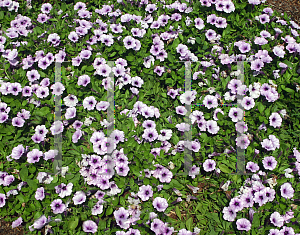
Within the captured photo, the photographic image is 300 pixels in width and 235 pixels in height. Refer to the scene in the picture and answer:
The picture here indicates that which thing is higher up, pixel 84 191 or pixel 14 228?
pixel 84 191

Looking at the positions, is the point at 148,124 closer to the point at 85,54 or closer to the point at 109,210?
the point at 109,210

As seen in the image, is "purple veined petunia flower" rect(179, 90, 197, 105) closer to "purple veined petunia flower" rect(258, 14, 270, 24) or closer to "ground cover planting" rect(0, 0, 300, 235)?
"ground cover planting" rect(0, 0, 300, 235)

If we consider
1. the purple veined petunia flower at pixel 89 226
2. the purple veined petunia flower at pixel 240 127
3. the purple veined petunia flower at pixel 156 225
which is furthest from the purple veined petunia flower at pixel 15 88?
the purple veined petunia flower at pixel 240 127

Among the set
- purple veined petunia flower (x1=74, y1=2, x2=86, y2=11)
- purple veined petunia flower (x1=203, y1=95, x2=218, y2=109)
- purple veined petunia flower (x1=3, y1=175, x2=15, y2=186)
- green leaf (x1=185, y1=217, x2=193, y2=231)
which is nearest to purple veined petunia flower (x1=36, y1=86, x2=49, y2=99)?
purple veined petunia flower (x1=3, y1=175, x2=15, y2=186)

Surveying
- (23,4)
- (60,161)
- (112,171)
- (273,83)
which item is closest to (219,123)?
(273,83)

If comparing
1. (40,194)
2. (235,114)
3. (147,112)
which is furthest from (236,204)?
(40,194)

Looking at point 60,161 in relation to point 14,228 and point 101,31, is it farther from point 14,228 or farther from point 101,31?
point 101,31

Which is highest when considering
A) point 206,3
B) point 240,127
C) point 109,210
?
point 206,3
